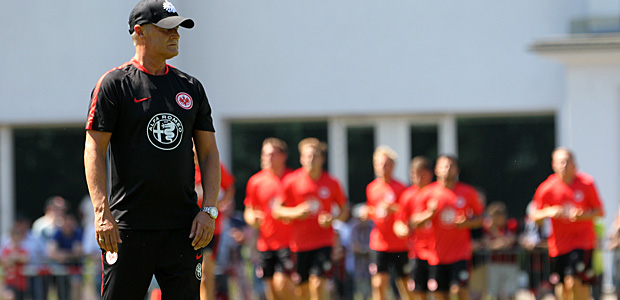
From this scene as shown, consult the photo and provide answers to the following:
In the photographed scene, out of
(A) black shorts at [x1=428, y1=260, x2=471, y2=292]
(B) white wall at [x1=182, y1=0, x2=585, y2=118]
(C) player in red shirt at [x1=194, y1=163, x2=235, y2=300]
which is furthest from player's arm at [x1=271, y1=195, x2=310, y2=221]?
(B) white wall at [x1=182, y1=0, x2=585, y2=118]

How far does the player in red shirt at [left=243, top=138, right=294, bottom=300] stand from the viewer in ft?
38.5

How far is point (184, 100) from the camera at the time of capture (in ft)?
17.4

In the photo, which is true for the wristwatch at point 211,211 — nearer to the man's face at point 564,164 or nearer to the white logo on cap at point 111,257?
the white logo on cap at point 111,257

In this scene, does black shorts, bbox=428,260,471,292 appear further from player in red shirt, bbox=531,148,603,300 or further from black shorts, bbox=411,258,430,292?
player in red shirt, bbox=531,148,603,300

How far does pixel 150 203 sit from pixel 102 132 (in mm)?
447

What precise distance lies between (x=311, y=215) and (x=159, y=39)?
646 cm

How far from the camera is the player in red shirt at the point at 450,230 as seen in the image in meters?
11.2

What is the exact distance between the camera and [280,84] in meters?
18.0

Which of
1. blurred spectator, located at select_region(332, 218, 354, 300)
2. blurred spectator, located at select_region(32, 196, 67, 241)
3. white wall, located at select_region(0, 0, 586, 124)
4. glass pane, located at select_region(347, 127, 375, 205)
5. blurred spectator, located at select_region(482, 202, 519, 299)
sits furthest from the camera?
glass pane, located at select_region(347, 127, 375, 205)

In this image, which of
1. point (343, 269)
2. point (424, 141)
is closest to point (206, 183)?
point (343, 269)

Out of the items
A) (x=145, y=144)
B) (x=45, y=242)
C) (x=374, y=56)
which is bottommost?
(x=45, y=242)

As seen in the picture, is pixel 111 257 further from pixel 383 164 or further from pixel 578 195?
pixel 383 164

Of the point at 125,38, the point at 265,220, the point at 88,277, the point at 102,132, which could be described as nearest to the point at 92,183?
the point at 102,132

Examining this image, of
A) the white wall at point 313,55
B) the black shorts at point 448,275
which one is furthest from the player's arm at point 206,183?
the white wall at point 313,55
